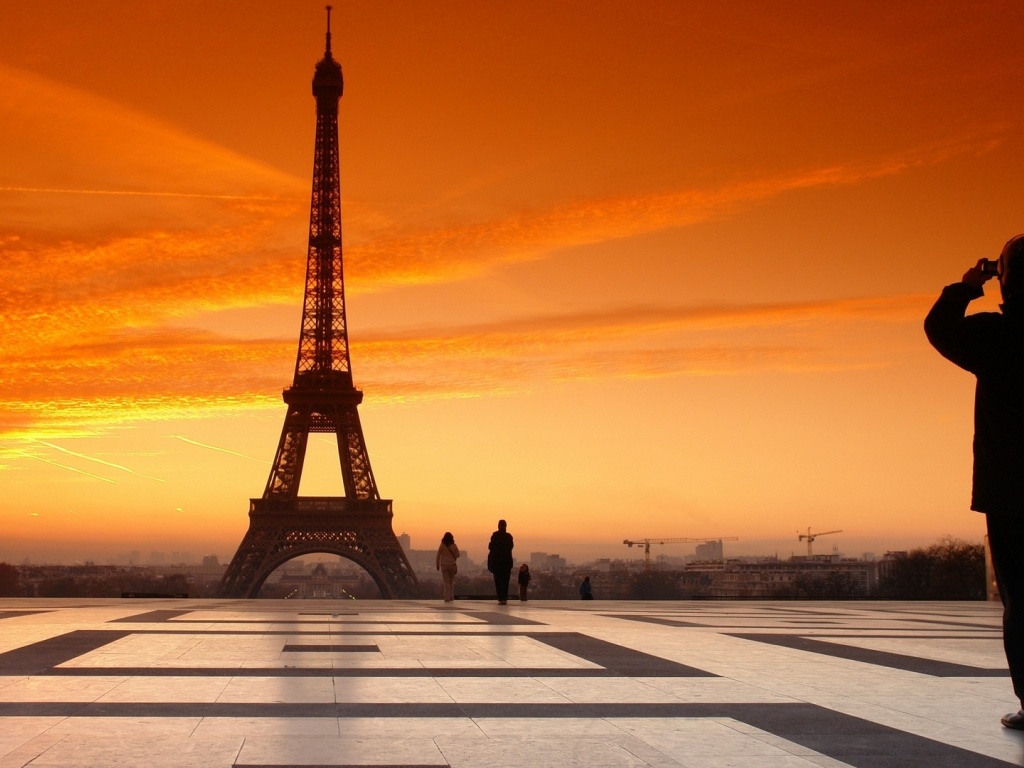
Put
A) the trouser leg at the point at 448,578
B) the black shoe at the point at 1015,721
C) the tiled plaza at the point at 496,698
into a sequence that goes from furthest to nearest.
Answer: the trouser leg at the point at 448,578 → the black shoe at the point at 1015,721 → the tiled plaza at the point at 496,698

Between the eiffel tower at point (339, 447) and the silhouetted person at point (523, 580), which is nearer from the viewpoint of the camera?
the silhouetted person at point (523, 580)

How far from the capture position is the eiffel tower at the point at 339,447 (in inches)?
2376

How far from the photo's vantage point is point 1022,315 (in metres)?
5.71

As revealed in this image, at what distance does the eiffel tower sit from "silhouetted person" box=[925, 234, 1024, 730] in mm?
54203

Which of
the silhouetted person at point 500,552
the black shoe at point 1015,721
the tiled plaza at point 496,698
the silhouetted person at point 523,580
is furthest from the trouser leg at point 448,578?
the black shoe at point 1015,721

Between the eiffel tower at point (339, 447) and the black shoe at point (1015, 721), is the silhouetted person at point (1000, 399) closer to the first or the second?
the black shoe at point (1015, 721)

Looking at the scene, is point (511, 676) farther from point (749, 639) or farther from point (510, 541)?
point (510, 541)

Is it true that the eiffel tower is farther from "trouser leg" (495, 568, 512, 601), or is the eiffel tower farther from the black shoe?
the black shoe

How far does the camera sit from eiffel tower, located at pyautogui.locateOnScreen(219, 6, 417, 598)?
60344 mm

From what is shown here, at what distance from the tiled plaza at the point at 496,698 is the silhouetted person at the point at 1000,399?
826 millimetres

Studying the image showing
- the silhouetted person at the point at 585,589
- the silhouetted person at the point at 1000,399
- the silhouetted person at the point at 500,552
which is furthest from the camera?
the silhouetted person at the point at 585,589

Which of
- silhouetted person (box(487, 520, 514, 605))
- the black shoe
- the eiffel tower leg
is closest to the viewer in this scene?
the black shoe

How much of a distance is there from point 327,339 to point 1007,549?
58303mm

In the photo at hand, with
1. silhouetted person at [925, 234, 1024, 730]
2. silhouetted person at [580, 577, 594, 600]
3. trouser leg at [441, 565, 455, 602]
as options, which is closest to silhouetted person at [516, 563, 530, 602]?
trouser leg at [441, 565, 455, 602]
